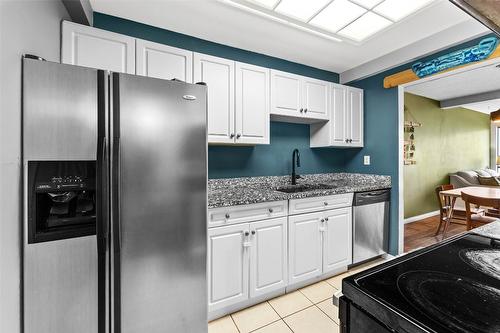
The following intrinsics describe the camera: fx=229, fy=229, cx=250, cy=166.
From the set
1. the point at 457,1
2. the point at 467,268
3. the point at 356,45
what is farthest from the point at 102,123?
the point at 356,45

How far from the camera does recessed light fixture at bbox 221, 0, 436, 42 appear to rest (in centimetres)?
178

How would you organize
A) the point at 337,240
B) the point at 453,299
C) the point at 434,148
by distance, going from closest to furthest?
1. the point at 453,299
2. the point at 337,240
3. the point at 434,148

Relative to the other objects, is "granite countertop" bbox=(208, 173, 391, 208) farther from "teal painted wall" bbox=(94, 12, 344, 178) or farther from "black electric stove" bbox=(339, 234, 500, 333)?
"black electric stove" bbox=(339, 234, 500, 333)

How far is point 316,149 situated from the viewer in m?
3.12

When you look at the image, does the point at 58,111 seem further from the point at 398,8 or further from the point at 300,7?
the point at 398,8

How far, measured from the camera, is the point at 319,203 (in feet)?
7.37

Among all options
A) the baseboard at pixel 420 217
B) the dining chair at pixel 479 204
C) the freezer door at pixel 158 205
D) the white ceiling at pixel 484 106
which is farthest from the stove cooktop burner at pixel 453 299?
the white ceiling at pixel 484 106

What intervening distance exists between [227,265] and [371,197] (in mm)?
1833

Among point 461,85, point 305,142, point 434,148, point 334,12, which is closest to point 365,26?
point 334,12

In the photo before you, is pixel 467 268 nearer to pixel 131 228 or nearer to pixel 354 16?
pixel 131 228

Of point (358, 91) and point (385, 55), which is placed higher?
point (385, 55)

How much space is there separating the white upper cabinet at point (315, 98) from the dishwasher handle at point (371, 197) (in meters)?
0.98

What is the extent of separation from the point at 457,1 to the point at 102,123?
4.65 ft

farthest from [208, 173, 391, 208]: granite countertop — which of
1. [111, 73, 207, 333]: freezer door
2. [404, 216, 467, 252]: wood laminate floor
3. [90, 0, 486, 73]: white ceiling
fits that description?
[90, 0, 486, 73]: white ceiling
